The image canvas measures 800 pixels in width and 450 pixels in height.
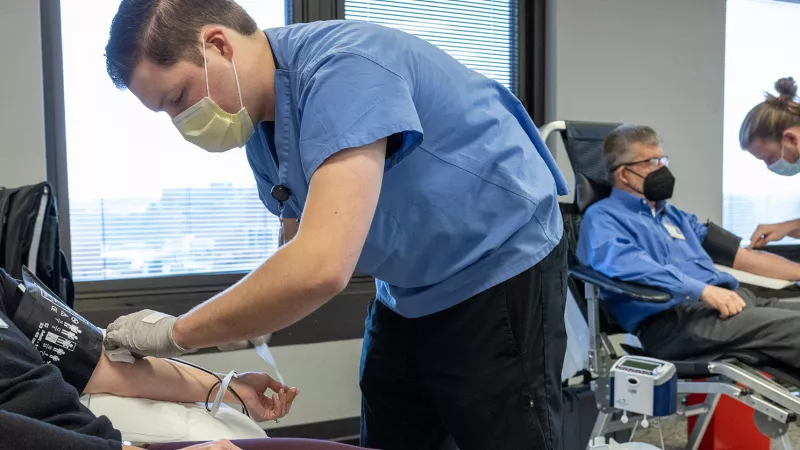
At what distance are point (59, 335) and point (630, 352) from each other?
174 centimetres

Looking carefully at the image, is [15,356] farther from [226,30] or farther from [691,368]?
[691,368]

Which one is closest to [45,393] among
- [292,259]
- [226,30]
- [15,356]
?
[15,356]

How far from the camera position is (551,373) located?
1079mm

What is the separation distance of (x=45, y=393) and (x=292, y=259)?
0.39 m

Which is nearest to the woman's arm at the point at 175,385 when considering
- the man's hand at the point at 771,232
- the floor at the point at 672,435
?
the floor at the point at 672,435

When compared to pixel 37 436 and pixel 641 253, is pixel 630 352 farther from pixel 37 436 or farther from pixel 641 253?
pixel 37 436

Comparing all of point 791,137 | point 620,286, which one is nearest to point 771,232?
point 791,137

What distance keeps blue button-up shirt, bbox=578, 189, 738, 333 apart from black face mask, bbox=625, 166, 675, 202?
8 centimetres

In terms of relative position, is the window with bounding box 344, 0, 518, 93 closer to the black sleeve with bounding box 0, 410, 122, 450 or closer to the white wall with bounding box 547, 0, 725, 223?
the white wall with bounding box 547, 0, 725, 223

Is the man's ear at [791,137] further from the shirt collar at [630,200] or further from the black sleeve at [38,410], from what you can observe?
the black sleeve at [38,410]

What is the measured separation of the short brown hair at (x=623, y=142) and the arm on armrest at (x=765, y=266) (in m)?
0.60

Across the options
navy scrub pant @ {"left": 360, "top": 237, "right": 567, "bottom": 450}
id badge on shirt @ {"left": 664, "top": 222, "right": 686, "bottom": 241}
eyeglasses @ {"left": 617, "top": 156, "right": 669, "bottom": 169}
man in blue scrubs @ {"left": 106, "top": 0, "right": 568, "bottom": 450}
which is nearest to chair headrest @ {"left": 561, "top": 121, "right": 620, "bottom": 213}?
eyeglasses @ {"left": 617, "top": 156, "right": 669, "bottom": 169}

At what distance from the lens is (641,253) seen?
6.59 feet

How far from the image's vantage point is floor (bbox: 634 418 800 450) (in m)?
2.41
